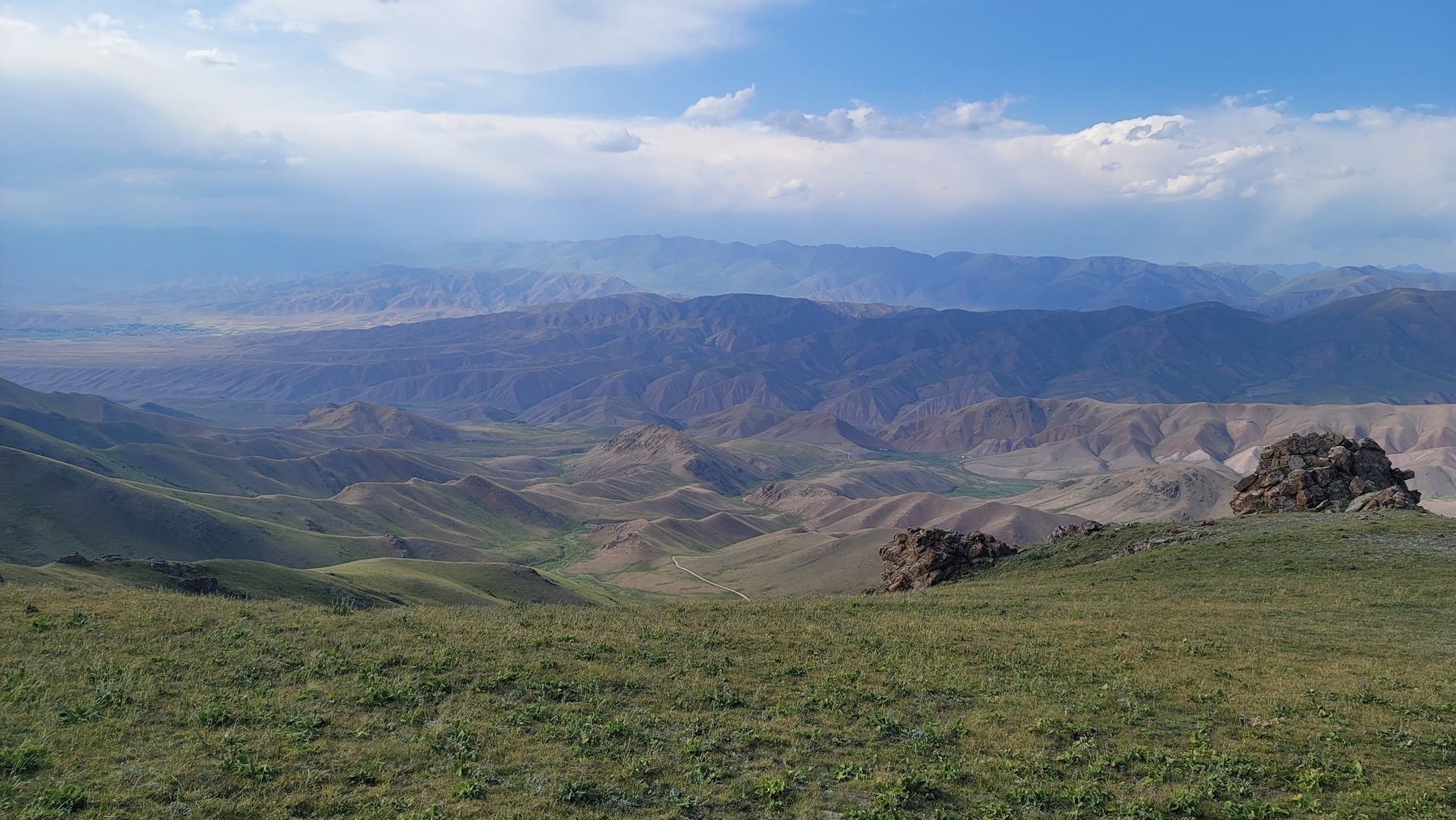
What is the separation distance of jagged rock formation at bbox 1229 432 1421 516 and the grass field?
20703mm

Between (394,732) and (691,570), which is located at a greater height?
(394,732)

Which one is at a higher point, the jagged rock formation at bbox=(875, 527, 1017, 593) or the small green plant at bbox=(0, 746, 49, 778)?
the small green plant at bbox=(0, 746, 49, 778)

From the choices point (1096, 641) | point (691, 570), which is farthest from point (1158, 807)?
point (691, 570)

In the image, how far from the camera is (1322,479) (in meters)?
46.9

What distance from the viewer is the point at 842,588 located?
9662 cm

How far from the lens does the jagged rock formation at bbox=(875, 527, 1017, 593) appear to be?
46.9 meters

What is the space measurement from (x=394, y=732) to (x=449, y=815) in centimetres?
376

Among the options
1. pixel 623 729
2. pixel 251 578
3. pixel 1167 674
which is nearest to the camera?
pixel 623 729

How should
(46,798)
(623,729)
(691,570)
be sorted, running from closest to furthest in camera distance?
(46,798)
(623,729)
(691,570)

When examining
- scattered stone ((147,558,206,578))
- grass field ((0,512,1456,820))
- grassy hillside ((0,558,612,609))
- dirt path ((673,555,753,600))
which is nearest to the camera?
grass field ((0,512,1456,820))

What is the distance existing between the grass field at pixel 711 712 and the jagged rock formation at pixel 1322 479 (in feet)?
67.9

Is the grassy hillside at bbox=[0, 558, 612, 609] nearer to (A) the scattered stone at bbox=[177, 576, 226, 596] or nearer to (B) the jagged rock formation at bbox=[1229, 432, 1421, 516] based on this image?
(A) the scattered stone at bbox=[177, 576, 226, 596]

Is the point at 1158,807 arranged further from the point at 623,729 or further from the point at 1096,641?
the point at 1096,641

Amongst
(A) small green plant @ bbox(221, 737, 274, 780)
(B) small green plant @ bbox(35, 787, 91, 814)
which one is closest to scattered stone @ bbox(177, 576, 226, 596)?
(A) small green plant @ bbox(221, 737, 274, 780)
